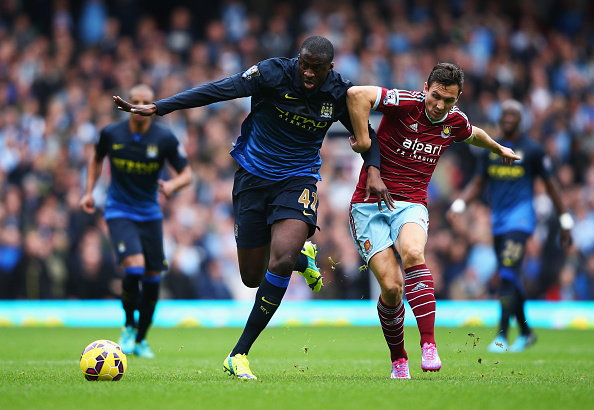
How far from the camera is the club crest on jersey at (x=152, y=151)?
9383 mm

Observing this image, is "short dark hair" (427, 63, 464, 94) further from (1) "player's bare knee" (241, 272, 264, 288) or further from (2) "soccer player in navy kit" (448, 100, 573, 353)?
(2) "soccer player in navy kit" (448, 100, 573, 353)

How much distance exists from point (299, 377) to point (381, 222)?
1.42 meters

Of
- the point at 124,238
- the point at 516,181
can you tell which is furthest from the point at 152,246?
the point at 516,181

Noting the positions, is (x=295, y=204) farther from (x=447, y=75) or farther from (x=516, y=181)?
(x=516, y=181)

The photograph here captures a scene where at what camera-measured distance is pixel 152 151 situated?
9.40m

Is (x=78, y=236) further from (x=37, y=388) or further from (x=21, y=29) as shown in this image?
(x=37, y=388)

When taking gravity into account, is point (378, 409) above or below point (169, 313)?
above

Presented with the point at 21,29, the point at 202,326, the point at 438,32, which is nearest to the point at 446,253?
the point at 202,326

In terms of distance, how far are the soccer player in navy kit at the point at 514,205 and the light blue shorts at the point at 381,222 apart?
3.44 metres

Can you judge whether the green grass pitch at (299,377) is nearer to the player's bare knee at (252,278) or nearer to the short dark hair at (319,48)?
the player's bare knee at (252,278)

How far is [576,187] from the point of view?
17.1 metres

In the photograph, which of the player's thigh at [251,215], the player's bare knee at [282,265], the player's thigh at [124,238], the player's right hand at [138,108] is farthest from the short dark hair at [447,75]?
→ the player's thigh at [124,238]

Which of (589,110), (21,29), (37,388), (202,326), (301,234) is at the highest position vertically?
(21,29)

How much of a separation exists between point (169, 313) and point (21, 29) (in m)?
8.24
